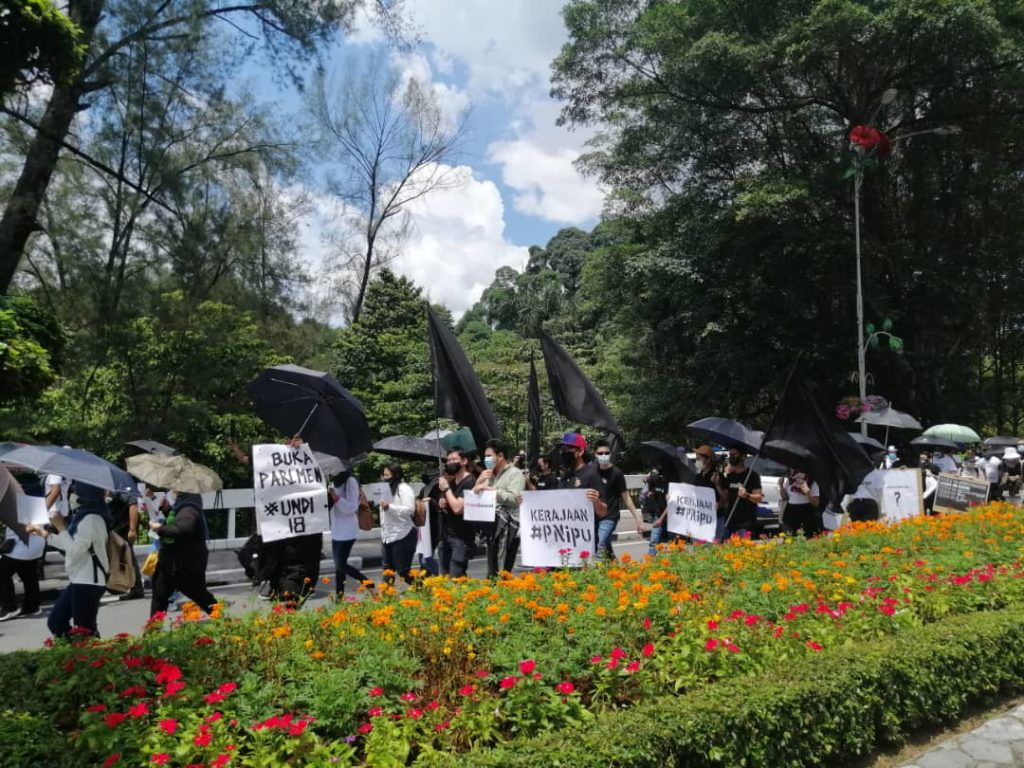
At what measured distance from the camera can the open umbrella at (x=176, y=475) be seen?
7.55 meters

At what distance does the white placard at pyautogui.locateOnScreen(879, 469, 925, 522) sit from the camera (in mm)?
12172

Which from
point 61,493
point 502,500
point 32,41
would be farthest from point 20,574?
point 32,41

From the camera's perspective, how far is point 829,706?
443 centimetres

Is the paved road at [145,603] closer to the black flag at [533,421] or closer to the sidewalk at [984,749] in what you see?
the black flag at [533,421]

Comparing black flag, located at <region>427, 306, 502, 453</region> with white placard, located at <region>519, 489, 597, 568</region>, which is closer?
white placard, located at <region>519, 489, 597, 568</region>

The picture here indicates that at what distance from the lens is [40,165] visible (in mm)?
10883

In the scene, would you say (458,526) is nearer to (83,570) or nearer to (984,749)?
(83,570)

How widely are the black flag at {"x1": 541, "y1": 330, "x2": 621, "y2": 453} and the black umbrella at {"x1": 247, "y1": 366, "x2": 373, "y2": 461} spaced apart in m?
2.22

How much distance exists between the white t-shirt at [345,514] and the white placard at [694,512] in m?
3.70

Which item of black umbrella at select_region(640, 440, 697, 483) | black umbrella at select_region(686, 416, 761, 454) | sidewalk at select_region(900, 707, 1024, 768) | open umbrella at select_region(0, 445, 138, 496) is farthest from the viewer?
black umbrella at select_region(640, 440, 697, 483)

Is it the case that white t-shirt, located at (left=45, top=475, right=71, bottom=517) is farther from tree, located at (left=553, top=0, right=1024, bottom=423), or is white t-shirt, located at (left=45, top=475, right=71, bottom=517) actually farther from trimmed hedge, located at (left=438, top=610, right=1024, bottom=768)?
tree, located at (left=553, top=0, right=1024, bottom=423)

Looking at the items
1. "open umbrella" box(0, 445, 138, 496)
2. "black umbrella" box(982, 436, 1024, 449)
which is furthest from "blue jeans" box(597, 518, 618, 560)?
"black umbrella" box(982, 436, 1024, 449)

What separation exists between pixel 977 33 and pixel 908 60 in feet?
8.29

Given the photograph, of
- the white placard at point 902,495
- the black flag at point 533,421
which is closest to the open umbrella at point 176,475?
the black flag at point 533,421
